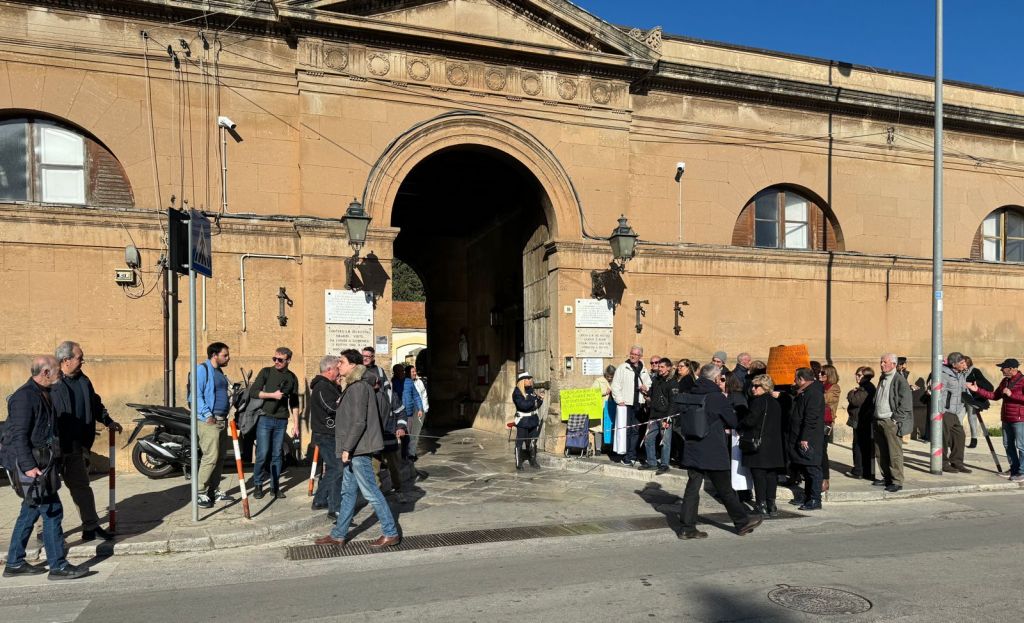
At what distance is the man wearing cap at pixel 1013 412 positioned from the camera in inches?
412

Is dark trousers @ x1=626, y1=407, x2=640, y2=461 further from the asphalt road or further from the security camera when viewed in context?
the security camera

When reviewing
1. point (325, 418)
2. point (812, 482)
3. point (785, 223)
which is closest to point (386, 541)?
point (325, 418)

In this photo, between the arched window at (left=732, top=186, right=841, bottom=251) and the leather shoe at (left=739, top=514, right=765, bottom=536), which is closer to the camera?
the leather shoe at (left=739, top=514, right=765, bottom=536)

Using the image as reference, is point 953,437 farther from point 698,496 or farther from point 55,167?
point 55,167

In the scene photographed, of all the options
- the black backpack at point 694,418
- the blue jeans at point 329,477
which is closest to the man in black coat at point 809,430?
the black backpack at point 694,418

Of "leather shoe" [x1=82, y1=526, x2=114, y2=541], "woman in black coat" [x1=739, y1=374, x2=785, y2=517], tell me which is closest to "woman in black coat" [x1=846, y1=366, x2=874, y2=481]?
"woman in black coat" [x1=739, y1=374, x2=785, y2=517]

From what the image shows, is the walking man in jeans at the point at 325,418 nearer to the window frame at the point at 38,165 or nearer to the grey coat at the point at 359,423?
the grey coat at the point at 359,423

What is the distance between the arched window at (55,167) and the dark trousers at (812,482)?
10.7 meters

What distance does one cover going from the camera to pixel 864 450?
1093 cm

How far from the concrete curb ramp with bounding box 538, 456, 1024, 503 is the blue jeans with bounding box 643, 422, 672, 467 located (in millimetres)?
199

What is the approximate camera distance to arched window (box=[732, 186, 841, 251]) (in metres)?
15.7

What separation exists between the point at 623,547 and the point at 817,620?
8.05 feet

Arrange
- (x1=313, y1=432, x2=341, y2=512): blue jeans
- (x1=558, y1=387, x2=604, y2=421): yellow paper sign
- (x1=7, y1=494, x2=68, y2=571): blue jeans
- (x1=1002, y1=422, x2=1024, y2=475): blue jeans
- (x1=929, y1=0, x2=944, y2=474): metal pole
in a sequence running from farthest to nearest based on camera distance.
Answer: (x1=558, y1=387, x2=604, y2=421): yellow paper sign, (x1=929, y1=0, x2=944, y2=474): metal pole, (x1=1002, y1=422, x2=1024, y2=475): blue jeans, (x1=313, y1=432, x2=341, y2=512): blue jeans, (x1=7, y1=494, x2=68, y2=571): blue jeans

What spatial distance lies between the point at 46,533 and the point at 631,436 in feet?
26.8
